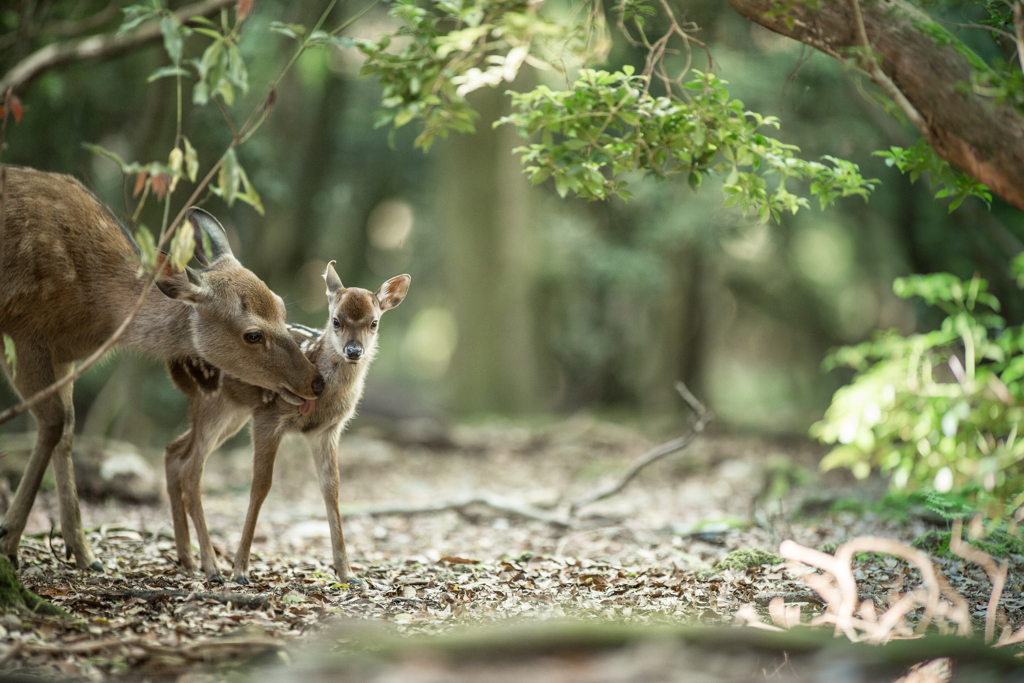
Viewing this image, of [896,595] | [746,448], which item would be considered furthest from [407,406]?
[896,595]

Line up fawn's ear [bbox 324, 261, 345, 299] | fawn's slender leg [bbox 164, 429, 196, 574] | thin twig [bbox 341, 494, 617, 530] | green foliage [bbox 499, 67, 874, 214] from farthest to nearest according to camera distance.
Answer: thin twig [bbox 341, 494, 617, 530] → fawn's ear [bbox 324, 261, 345, 299] → fawn's slender leg [bbox 164, 429, 196, 574] → green foliage [bbox 499, 67, 874, 214]

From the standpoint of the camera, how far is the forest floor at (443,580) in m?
3.38

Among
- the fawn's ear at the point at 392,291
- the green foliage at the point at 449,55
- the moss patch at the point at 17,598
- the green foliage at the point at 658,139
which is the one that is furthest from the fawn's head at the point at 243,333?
the green foliage at the point at 658,139

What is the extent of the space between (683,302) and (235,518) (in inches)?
462

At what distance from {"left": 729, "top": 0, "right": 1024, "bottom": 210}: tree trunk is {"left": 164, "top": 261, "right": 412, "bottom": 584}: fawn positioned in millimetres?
2740

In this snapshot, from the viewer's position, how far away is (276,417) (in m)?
5.11

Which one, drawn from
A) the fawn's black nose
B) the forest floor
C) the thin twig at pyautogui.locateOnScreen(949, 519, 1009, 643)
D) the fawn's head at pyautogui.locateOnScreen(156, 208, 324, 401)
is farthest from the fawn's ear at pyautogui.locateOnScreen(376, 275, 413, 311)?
the thin twig at pyautogui.locateOnScreen(949, 519, 1009, 643)

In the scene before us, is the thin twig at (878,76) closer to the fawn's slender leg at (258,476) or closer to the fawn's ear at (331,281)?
the fawn's ear at (331,281)

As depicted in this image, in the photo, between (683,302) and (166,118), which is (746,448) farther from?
(166,118)

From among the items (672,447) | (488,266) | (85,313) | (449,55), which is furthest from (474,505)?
(488,266)

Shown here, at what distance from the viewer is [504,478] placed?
10297mm

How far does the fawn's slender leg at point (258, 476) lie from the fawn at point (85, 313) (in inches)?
10.4

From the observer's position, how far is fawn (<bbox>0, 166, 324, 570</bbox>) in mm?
4871

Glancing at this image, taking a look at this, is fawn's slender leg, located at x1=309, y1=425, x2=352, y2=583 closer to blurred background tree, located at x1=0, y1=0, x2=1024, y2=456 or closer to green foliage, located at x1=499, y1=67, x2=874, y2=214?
green foliage, located at x1=499, y1=67, x2=874, y2=214
